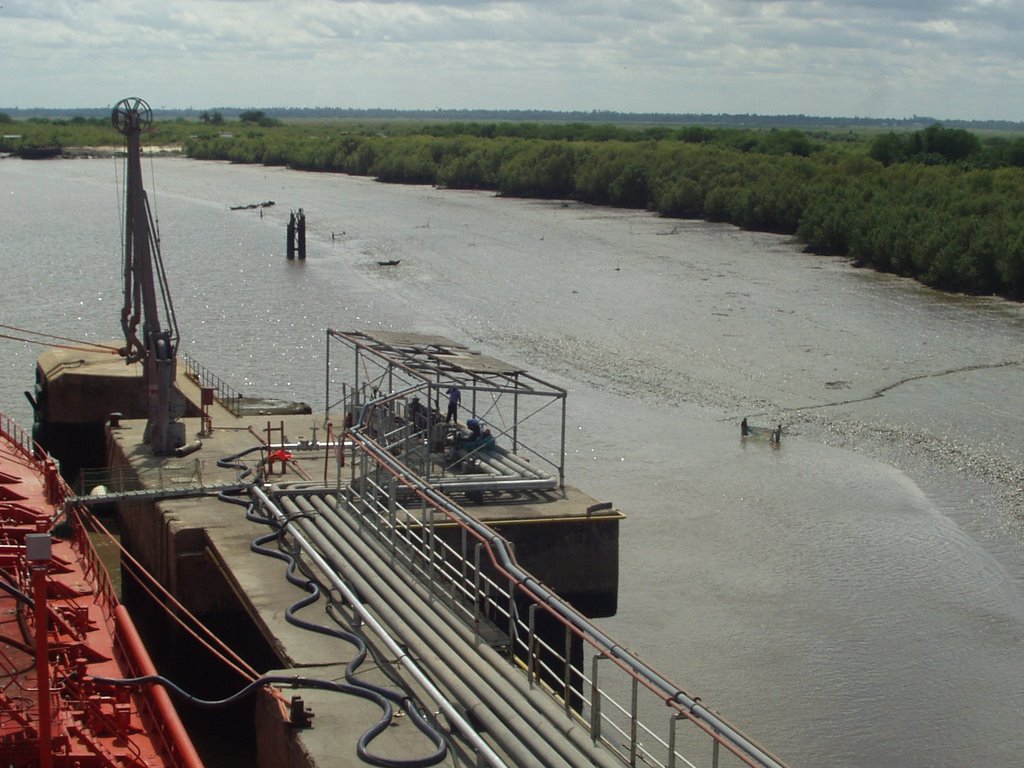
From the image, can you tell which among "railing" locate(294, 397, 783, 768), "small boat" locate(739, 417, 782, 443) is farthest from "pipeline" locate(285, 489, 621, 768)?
"small boat" locate(739, 417, 782, 443)

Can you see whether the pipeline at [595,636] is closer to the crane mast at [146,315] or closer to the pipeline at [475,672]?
the pipeline at [475,672]

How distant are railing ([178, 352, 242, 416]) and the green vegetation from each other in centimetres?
587

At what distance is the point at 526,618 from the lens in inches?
672

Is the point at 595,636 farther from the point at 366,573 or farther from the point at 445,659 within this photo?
the point at 366,573

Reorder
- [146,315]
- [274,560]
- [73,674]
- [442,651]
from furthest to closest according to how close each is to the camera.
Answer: [146,315]
[274,560]
[73,674]
[442,651]

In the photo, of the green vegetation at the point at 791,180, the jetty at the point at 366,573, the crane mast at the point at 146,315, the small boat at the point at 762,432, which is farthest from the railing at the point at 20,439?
the small boat at the point at 762,432

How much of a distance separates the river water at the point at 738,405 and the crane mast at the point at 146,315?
7326mm

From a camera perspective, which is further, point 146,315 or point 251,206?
point 251,206

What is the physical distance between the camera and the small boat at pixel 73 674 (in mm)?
11445

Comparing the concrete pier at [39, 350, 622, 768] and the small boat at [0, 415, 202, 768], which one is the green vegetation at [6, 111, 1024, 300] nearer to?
the concrete pier at [39, 350, 622, 768]

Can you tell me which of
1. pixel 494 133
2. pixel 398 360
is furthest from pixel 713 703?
pixel 494 133

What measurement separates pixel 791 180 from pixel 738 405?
41.9m

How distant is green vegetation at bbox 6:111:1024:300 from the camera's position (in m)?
54.1

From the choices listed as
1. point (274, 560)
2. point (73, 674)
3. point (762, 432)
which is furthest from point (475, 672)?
point (762, 432)
